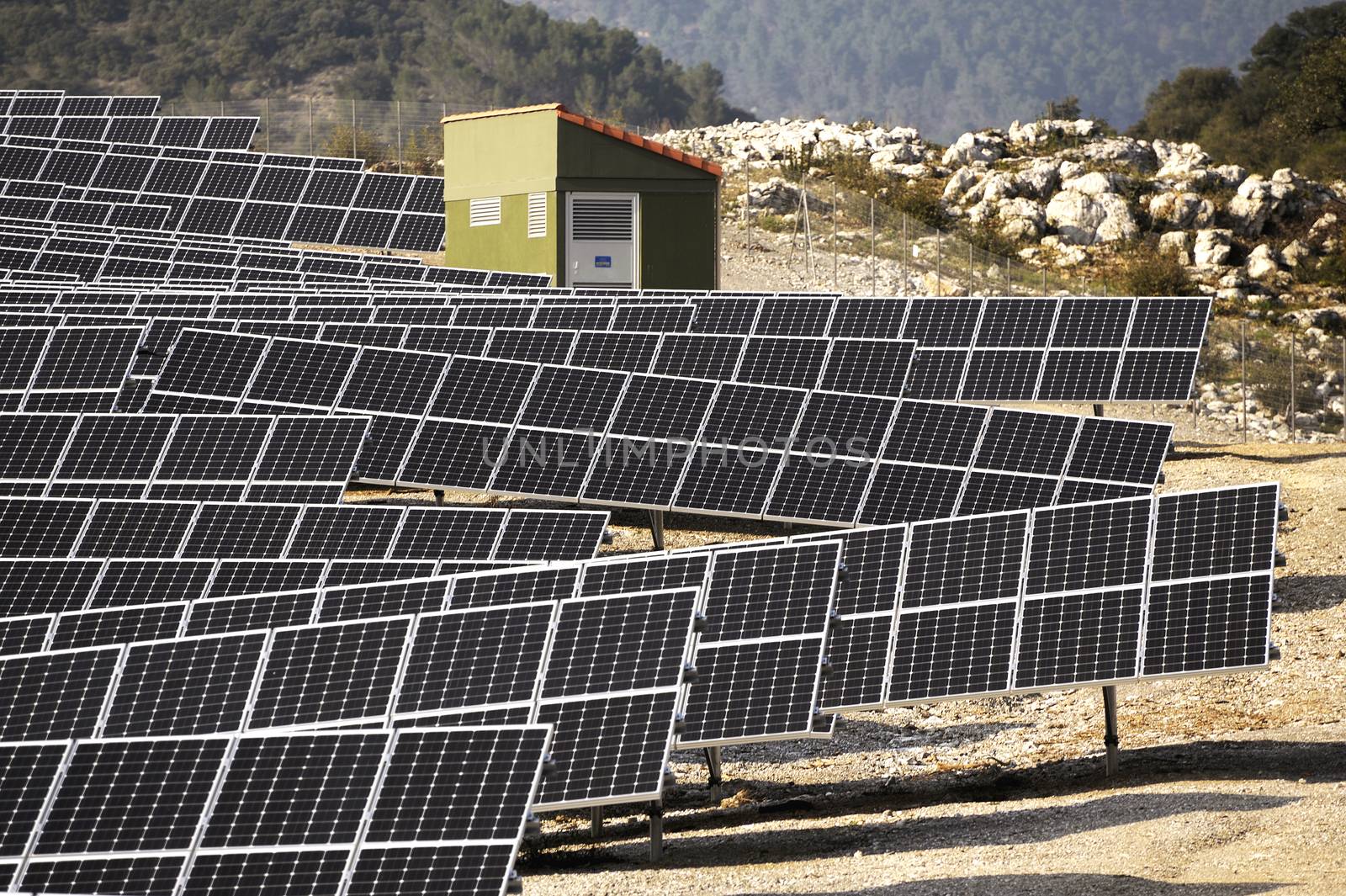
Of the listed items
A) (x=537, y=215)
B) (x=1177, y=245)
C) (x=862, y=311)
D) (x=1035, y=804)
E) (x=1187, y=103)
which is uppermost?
(x=1035, y=804)

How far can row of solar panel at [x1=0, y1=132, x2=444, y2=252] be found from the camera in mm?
47031

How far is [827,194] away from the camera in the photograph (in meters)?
55.4

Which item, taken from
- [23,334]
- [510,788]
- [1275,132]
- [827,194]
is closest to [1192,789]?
[510,788]

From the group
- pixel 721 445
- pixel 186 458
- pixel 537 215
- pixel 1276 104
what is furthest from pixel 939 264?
pixel 1276 104

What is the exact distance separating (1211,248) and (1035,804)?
4503cm

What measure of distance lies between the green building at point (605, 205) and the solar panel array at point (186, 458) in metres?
16.2

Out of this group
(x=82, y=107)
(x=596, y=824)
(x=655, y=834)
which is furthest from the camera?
(x=82, y=107)

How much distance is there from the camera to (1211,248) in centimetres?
5750

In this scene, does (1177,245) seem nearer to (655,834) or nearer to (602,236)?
(602,236)

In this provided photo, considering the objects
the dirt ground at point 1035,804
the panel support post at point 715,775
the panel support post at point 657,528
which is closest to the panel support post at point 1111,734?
the dirt ground at point 1035,804

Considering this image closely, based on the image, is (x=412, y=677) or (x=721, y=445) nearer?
(x=412, y=677)

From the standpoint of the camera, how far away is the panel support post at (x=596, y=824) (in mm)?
16531

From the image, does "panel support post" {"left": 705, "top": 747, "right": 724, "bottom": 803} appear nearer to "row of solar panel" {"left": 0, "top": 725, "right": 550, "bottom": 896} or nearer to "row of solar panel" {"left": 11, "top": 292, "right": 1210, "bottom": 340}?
"row of solar panel" {"left": 0, "top": 725, "right": 550, "bottom": 896}

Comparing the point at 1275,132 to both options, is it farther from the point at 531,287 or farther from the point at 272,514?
the point at 272,514
